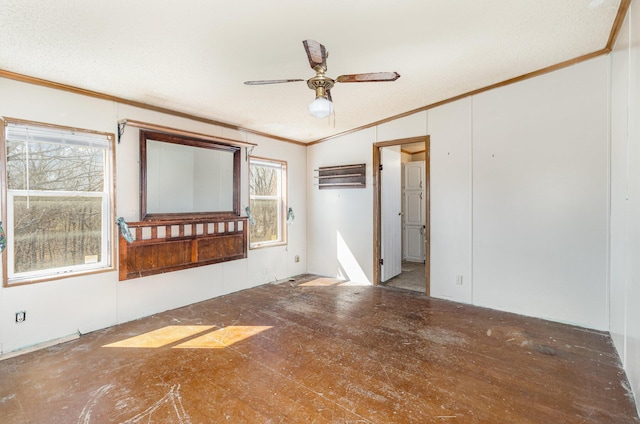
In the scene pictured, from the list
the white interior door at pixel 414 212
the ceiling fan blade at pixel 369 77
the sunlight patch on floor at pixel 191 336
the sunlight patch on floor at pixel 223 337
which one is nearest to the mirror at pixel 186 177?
the sunlight patch on floor at pixel 191 336

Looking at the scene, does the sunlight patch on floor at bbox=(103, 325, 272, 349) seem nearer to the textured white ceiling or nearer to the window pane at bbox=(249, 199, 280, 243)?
the window pane at bbox=(249, 199, 280, 243)

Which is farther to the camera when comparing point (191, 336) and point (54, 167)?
point (191, 336)

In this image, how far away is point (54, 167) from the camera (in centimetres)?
292

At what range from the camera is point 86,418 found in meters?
1.86

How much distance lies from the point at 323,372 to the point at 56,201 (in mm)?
2996

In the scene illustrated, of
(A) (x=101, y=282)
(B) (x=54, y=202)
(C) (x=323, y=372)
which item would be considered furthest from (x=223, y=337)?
(B) (x=54, y=202)

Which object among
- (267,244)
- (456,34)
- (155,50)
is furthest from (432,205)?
(155,50)

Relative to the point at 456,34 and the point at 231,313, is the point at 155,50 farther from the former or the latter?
the point at 231,313

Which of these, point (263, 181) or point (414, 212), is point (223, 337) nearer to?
point (263, 181)

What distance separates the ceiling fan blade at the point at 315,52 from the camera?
6.18ft

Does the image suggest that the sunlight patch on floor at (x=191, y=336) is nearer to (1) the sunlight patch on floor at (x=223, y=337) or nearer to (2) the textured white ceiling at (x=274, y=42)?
(1) the sunlight patch on floor at (x=223, y=337)

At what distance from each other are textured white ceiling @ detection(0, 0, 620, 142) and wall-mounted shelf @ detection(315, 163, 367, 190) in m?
1.58

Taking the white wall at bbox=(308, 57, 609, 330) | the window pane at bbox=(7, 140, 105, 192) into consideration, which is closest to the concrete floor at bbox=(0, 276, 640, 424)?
the white wall at bbox=(308, 57, 609, 330)

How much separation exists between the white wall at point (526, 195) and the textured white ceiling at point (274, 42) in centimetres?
44
